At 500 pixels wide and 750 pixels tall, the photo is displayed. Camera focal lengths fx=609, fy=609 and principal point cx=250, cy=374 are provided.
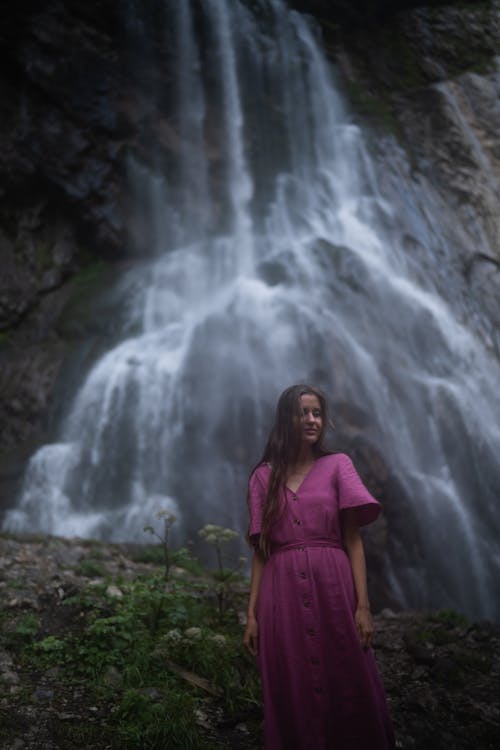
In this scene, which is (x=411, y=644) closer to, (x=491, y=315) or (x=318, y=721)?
(x=318, y=721)

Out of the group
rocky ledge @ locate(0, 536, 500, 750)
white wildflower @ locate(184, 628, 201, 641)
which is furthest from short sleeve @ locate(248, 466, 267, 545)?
white wildflower @ locate(184, 628, 201, 641)

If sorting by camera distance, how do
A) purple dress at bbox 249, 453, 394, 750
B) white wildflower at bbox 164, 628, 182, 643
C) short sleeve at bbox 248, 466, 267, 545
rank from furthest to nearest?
white wildflower at bbox 164, 628, 182, 643 → short sleeve at bbox 248, 466, 267, 545 → purple dress at bbox 249, 453, 394, 750

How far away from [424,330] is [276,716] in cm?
1030

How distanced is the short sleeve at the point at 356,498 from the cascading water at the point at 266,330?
5286 millimetres

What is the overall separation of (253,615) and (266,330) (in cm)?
830

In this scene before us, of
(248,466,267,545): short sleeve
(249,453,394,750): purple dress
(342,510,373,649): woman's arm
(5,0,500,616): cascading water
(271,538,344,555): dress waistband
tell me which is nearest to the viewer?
(249,453,394,750): purple dress

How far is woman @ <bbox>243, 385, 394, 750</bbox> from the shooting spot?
2.17 metres

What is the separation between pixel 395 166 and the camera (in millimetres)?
16766

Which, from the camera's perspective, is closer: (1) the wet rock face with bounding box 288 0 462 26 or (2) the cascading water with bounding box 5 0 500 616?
(2) the cascading water with bounding box 5 0 500 616

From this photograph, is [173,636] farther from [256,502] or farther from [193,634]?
[256,502]

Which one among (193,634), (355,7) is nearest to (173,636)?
(193,634)

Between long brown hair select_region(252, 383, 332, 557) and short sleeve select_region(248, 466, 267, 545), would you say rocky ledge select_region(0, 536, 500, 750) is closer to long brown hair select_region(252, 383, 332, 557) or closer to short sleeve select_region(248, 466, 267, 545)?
short sleeve select_region(248, 466, 267, 545)

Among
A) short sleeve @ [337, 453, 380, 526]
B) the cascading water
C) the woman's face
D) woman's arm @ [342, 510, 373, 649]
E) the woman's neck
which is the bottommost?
woman's arm @ [342, 510, 373, 649]

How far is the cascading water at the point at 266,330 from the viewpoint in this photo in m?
8.65
